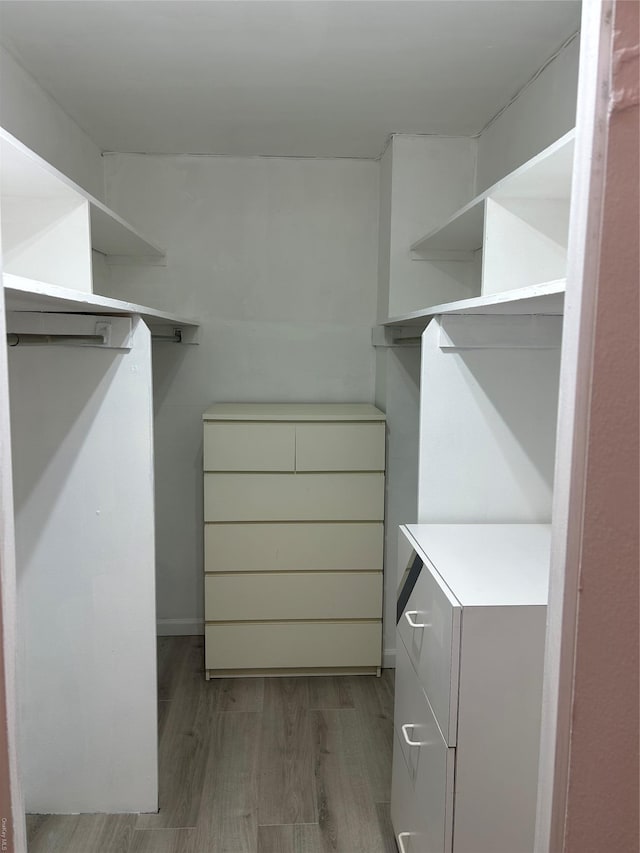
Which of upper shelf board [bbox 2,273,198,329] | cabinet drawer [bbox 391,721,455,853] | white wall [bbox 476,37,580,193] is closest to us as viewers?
upper shelf board [bbox 2,273,198,329]

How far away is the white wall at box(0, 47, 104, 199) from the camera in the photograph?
2.06 metres

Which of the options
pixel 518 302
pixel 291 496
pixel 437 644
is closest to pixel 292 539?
pixel 291 496

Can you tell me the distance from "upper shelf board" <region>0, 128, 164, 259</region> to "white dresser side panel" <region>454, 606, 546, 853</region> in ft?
4.27

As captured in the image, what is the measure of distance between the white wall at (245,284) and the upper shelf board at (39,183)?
0.63 metres

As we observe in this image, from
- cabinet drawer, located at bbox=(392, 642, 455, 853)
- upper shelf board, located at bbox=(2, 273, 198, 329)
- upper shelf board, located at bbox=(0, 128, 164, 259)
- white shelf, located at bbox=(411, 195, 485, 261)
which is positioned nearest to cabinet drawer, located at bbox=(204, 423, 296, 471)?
upper shelf board, located at bbox=(2, 273, 198, 329)

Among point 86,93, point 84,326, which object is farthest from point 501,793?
point 86,93

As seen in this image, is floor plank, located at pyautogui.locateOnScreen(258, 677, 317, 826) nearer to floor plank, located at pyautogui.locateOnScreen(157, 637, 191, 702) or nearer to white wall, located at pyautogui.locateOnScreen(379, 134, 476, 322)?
floor plank, located at pyautogui.locateOnScreen(157, 637, 191, 702)

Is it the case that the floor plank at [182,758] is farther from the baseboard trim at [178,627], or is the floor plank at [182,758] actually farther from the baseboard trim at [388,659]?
the baseboard trim at [388,659]

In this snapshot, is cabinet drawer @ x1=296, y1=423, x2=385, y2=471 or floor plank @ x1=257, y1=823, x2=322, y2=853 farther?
cabinet drawer @ x1=296, y1=423, x2=385, y2=471

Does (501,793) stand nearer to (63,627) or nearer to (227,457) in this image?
(63,627)

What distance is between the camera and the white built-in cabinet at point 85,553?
2.01 meters

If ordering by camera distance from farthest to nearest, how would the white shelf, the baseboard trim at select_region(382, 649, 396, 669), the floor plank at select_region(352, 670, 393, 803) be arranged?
the baseboard trim at select_region(382, 649, 396, 669) < the floor plank at select_region(352, 670, 393, 803) < the white shelf

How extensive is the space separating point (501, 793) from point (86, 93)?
2538mm

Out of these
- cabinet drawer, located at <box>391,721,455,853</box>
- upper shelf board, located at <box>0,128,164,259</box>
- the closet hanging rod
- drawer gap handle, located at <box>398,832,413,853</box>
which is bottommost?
drawer gap handle, located at <box>398,832,413,853</box>
